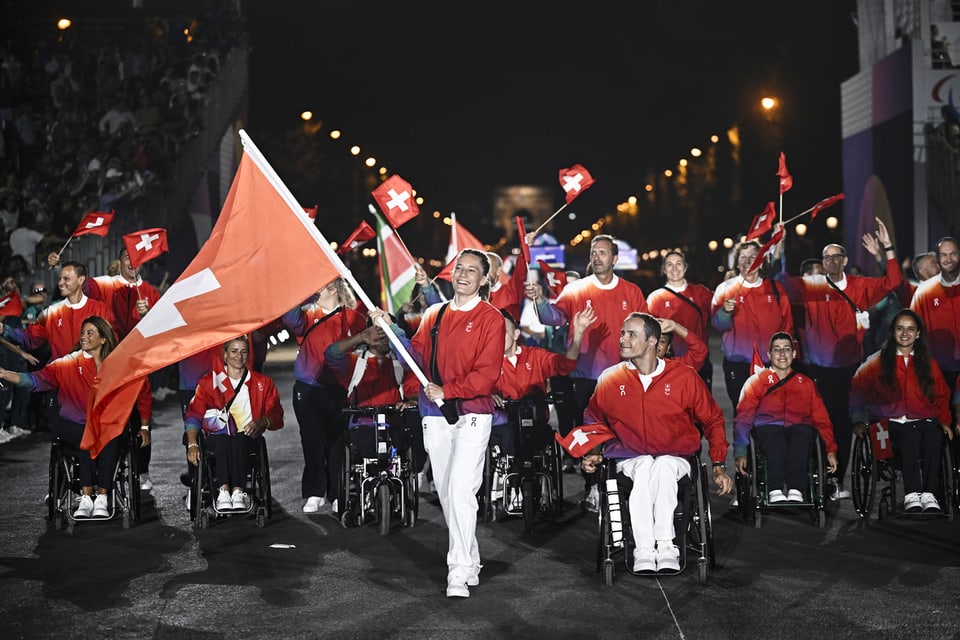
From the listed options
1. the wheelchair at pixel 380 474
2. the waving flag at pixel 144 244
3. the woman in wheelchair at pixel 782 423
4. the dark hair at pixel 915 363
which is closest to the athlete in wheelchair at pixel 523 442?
the wheelchair at pixel 380 474

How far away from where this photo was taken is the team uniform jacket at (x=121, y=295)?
12.2 meters

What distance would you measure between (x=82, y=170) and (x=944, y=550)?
17.1m

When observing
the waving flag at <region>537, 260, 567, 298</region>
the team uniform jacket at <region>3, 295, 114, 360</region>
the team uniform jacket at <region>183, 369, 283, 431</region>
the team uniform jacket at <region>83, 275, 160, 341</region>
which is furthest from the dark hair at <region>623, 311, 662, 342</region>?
the team uniform jacket at <region>83, 275, 160, 341</region>

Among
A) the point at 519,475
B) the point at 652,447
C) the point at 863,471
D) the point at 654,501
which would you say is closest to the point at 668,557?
the point at 654,501

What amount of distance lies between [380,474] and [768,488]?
8.96 ft

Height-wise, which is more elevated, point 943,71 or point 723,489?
point 943,71

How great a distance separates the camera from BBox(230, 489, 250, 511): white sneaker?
32.3ft

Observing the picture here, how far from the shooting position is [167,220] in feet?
83.3

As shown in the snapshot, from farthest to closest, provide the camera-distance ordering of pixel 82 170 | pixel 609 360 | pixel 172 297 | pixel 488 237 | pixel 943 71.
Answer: pixel 488 237
pixel 943 71
pixel 82 170
pixel 609 360
pixel 172 297

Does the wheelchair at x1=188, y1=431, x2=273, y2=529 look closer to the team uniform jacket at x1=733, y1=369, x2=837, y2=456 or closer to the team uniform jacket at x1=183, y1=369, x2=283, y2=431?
the team uniform jacket at x1=183, y1=369, x2=283, y2=431

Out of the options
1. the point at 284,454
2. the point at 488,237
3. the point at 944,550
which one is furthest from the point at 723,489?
the point at 488,237

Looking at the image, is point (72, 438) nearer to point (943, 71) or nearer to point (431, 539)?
point (431, 539)

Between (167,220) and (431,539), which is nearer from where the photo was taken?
(431,539)

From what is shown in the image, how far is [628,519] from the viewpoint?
7934 mm
